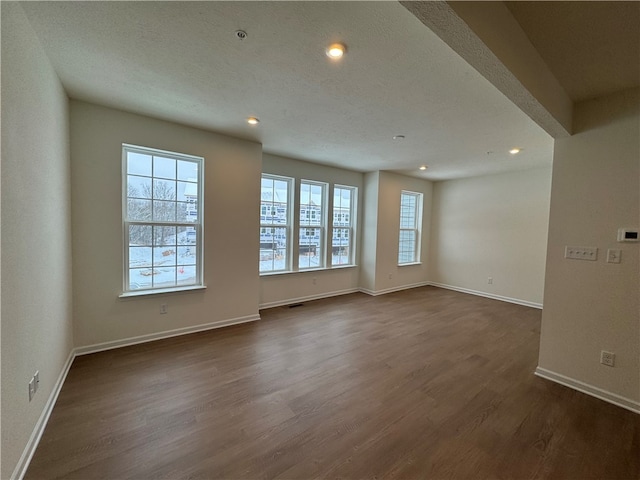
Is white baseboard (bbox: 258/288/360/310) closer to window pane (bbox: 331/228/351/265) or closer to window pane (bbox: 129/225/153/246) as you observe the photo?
window pane (bbox: 331/228/351/265)

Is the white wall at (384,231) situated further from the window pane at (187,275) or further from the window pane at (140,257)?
the window pane at (140,257)

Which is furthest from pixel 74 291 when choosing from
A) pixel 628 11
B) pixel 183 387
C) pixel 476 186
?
pixel 476 186

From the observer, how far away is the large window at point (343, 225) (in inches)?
216

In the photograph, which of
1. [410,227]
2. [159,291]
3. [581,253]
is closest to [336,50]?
[581,253]

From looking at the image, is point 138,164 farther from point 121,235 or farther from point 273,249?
point 273,249

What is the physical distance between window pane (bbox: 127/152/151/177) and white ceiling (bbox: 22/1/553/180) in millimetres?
500

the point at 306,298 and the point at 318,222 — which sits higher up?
the point at 318,222

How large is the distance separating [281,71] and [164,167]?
2.03 m

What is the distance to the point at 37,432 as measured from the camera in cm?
169

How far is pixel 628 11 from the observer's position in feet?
4.73

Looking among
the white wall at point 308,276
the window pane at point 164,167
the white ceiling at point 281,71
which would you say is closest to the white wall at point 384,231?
the white wall at point 308,276

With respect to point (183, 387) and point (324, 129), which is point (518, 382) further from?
point (324, 129)

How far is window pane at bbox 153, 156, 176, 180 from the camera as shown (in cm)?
320

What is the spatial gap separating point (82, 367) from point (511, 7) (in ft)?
14.0
